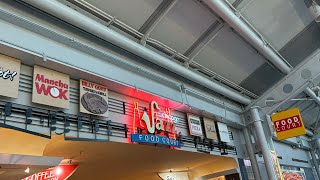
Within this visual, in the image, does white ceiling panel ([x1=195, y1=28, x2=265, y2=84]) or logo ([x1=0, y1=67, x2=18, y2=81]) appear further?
white ceiling panel ([x1=195, y1=28, x2=265, y2=84])

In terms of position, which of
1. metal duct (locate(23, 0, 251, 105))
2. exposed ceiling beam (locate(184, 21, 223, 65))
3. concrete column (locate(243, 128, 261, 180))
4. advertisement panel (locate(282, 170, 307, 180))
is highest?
exposed ceiling beam (locate(184, 21, 223, 65))

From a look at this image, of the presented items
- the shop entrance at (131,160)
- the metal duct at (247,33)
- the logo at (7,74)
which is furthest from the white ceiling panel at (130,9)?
the shop entrance at (131,160)

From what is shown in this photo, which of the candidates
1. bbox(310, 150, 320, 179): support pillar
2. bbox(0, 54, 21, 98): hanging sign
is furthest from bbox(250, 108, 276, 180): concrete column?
bbox(310, 150, 320, 179): support pillar

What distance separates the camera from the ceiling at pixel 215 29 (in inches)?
228

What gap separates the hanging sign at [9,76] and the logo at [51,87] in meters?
0.32

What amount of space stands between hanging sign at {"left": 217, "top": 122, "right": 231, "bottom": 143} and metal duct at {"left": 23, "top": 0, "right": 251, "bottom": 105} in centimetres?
105

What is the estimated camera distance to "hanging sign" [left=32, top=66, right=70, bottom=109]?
169 inches

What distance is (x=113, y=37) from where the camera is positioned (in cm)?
530

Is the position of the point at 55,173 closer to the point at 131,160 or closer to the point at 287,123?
the point at 131,160

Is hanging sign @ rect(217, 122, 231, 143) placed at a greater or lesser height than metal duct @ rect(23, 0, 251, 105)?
lesser

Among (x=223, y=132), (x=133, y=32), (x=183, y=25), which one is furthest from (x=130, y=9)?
(x=223, y=132)

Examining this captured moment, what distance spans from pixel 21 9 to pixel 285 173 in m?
10.8

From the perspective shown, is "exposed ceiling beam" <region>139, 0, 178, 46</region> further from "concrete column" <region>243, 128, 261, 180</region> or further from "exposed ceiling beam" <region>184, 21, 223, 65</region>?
"concrete column" <region>243, 128, 261, 180</region>

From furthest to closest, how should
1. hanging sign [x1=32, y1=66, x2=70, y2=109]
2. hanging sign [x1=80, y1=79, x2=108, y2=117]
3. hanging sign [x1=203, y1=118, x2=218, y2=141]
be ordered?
hanging sign [x1=203, y1=118, x2=218, y2=141]
hanging sign [x1=80, y1=79, x2=108, y2=117]
hanging sign [x1=32, y1=66, x2=70, y2=109]
